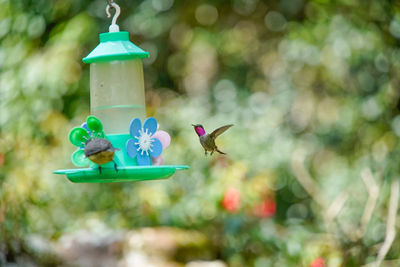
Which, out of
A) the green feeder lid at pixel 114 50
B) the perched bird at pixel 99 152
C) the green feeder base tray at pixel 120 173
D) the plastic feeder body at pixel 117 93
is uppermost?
the green feeder lid at pixel 114 50

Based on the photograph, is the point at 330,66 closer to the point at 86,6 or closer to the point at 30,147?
the point at 86,6

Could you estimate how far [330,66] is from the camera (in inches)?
265

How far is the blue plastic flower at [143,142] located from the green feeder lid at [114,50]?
26cm

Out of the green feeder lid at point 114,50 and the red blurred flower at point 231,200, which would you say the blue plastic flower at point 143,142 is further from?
the red blurred flower at point 231,200

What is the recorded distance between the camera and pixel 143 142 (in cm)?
259

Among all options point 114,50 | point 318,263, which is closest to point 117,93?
point 114,50

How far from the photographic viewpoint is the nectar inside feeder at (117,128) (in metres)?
2.38

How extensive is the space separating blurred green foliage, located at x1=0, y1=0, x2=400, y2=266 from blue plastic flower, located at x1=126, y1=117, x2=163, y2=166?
71.6 inches

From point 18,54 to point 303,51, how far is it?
2916mm

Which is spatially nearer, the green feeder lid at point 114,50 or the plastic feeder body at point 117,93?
the green feeder lid at point 114,50

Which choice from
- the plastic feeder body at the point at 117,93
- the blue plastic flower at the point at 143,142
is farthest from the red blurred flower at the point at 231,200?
the blue plastic flower at the point at 143,142

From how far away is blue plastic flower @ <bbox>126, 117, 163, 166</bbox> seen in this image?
8.43 ft

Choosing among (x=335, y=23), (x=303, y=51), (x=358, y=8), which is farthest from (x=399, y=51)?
(x=303, y=51)

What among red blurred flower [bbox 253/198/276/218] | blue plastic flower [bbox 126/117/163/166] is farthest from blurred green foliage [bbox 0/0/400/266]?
blue plastic flower [bbox 126/117/163/166]
